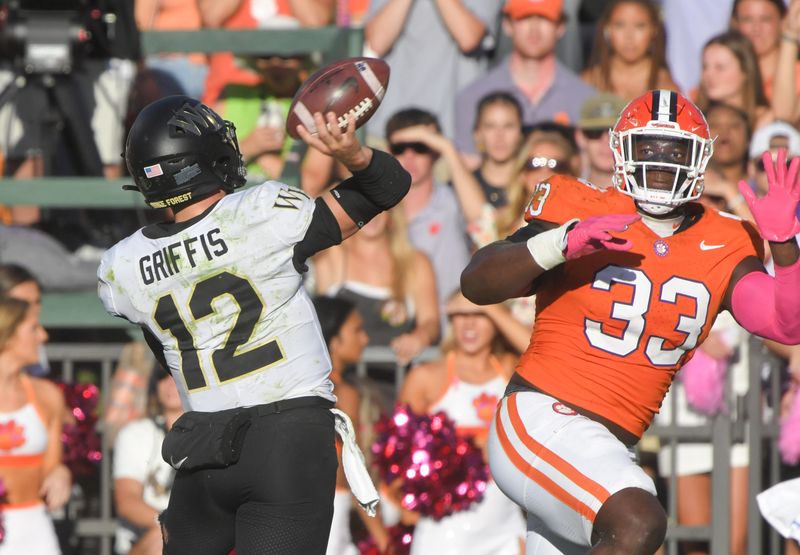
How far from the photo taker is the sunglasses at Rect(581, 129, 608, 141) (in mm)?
7434

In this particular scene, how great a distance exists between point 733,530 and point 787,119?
2.40 metres

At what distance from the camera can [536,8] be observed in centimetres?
781

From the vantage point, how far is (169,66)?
27.5 ft

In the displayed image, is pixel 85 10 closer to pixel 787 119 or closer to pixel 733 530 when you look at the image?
pixel 787 119

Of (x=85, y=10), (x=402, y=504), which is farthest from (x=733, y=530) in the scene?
(x=85, y=10)

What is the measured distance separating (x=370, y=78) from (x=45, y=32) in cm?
434

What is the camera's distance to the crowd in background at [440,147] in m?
7.01

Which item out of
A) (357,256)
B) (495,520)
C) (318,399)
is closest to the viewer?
(318,399)

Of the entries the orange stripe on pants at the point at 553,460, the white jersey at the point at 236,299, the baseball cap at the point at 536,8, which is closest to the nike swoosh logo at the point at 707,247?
the orange stripe on pants at the point at 553,460

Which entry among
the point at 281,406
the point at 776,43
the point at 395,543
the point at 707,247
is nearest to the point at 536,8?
the point at 776,43

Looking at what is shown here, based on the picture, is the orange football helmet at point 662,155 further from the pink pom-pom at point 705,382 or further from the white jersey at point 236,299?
the pink pom-pom at point 705,382

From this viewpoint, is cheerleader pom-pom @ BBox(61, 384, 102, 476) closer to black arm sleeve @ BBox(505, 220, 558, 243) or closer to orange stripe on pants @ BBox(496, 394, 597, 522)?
orange stripe on pants @ BBox(496, 394, 597, 522)

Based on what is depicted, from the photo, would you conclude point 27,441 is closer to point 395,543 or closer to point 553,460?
point 395,543

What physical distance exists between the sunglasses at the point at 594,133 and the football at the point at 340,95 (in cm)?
317
